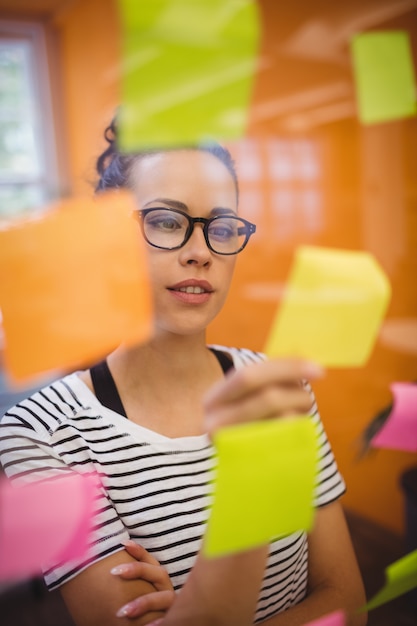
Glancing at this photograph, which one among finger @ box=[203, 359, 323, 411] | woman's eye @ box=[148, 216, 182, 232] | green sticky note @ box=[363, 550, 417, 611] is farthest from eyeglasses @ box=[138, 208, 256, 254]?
green sticky note @ box=[363, 550, 417, 611]

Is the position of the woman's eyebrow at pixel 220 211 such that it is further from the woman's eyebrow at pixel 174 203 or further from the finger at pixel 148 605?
the finger at pixel 148 605

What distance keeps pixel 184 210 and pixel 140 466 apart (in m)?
0.26

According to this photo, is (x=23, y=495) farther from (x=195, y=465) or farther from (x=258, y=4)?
(x=258, y=4)

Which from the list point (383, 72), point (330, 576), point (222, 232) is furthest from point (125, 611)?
point (383, 72)

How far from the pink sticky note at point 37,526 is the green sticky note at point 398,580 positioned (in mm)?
313

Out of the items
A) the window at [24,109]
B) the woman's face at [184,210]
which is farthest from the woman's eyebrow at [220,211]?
the window at [24,109]

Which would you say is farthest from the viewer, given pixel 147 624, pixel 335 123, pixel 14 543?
pixel 335 123

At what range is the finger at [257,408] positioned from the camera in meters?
0.37

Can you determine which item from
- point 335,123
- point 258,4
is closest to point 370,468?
point 335,123

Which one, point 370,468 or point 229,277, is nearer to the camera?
point 229,277

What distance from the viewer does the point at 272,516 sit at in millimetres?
401

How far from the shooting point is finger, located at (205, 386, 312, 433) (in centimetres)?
37

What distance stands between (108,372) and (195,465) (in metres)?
0.13

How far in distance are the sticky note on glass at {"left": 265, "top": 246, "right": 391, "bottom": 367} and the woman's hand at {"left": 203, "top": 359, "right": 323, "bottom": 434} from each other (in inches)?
2.1
